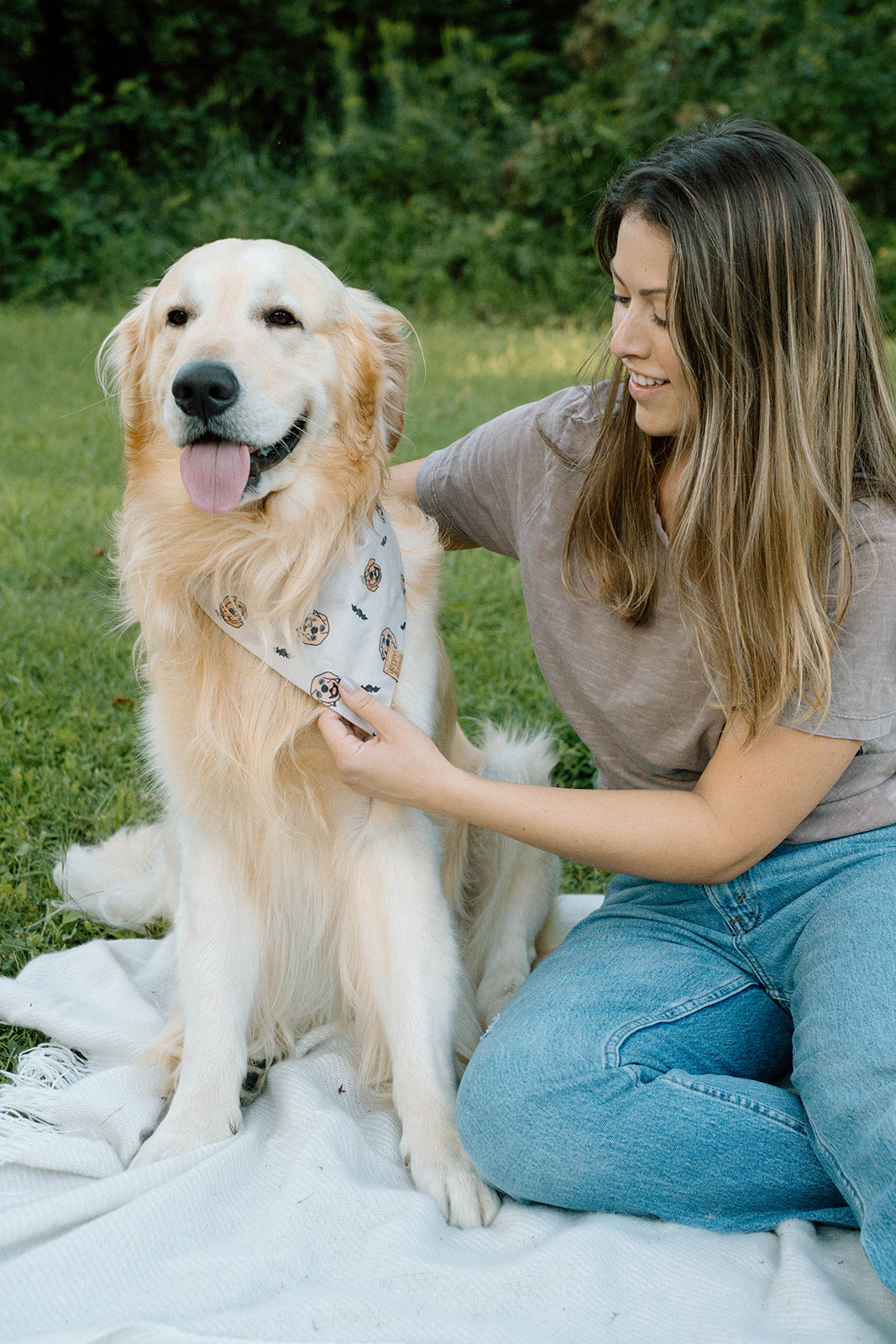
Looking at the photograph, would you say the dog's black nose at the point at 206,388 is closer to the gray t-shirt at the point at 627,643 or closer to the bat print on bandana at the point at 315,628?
the bat print on bandana at the point at 315,628

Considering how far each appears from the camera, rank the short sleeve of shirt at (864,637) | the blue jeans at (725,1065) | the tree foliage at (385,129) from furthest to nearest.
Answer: the tree foliage at (385,129)
the short sleeve of shirt at (864,637)
the blue jeans at (725,1065)

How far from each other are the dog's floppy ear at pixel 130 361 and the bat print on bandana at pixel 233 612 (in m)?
0.38

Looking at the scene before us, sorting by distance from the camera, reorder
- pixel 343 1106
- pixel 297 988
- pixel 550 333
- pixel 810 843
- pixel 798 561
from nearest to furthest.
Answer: pixel 798 561 < pixel 810 843 < pixel 343 1106 < pixel 297 988 < pixel 550 333

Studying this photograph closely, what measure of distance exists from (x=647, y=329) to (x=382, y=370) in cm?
54

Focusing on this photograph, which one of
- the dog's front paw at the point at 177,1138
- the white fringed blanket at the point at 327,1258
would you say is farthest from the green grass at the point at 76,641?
the white fringed blanket at the point at 327,1258

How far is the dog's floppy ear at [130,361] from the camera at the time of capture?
81.0 inches

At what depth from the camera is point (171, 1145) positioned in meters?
1.80

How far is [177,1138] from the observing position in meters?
1.81

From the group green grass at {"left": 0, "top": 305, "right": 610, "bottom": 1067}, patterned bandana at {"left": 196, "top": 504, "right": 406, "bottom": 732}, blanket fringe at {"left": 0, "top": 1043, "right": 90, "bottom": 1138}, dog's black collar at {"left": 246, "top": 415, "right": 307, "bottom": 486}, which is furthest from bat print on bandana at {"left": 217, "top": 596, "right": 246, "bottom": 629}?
blanket fringe at {"left": 0, "top": 1043, "right": 90, "bottom": 1138}

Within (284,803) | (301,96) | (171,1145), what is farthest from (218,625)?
(301,96)

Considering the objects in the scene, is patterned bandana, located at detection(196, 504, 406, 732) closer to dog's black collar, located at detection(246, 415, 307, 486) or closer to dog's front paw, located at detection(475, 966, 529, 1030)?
dog's black collar, located at detection(246, 415, 307, 486)

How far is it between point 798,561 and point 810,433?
19 cm

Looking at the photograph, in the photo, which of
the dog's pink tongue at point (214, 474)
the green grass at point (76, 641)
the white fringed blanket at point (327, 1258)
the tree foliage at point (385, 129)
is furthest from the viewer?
the tree foliage at point (385, 129)

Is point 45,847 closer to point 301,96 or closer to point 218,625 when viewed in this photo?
point 218,625
